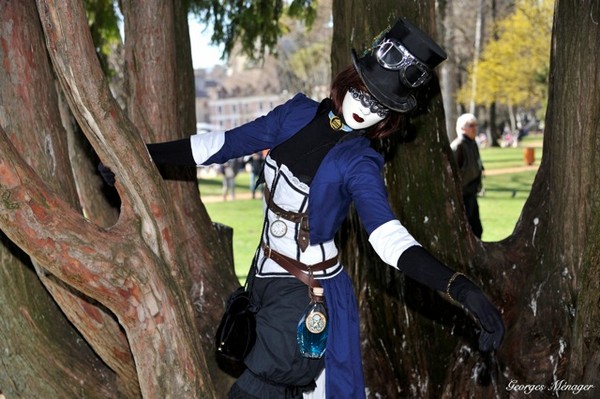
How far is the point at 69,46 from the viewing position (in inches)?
137

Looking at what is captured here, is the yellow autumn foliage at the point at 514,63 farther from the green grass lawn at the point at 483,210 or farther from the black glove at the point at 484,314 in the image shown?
the black glove at the point at 484,314

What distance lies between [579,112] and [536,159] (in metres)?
32.2

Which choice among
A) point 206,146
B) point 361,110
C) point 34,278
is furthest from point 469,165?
point 361,110

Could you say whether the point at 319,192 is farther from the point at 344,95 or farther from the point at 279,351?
the point at 279,351

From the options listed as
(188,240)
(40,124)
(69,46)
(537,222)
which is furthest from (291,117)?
(537,222)

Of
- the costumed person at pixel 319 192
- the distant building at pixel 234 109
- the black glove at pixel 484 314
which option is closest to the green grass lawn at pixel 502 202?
the costumed person at pixel 319 192

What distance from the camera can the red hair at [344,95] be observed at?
3695mm

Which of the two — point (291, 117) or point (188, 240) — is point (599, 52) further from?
point (188, 240)

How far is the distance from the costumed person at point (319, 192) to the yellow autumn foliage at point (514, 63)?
3341 cm

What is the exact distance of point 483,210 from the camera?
1844cm

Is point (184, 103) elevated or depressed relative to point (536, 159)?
elevated

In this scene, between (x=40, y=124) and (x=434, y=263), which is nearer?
(x=434, y=263)

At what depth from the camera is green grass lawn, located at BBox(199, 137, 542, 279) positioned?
1454 cm
